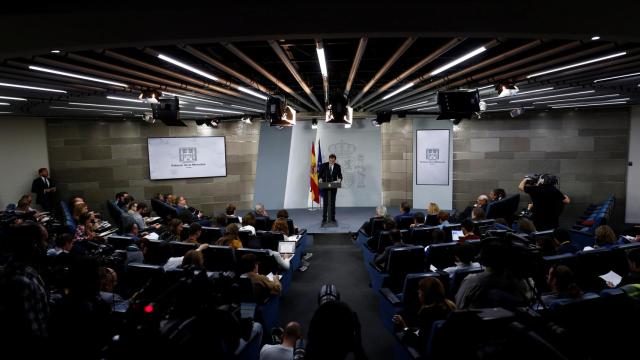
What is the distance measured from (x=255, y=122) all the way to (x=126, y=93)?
19.3 ft

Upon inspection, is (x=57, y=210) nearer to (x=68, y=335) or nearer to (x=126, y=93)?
(x=126, y=93)

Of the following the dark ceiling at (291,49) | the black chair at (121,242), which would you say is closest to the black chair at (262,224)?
the black chair at (121,242)

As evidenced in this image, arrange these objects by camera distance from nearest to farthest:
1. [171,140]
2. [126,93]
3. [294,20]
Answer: [294,20]
[126,93]
[171,140]

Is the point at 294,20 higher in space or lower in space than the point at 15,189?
higher

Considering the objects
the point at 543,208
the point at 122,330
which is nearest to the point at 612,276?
the point at 543,208

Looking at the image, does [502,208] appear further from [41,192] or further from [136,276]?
[41,192]

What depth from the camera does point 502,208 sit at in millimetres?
8055

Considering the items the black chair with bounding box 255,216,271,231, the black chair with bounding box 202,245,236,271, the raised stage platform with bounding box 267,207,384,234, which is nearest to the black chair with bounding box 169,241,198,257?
the black chair with bounding box 202,245,236,271

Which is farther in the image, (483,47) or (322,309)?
(483,47)

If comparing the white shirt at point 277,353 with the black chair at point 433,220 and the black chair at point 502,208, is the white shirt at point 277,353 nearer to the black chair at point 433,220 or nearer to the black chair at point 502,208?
the black chair at point 433,220

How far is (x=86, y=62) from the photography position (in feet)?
12.4

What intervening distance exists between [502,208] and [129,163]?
33.6 ft

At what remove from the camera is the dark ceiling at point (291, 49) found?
245cm

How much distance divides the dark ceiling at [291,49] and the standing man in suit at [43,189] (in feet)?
8.79
